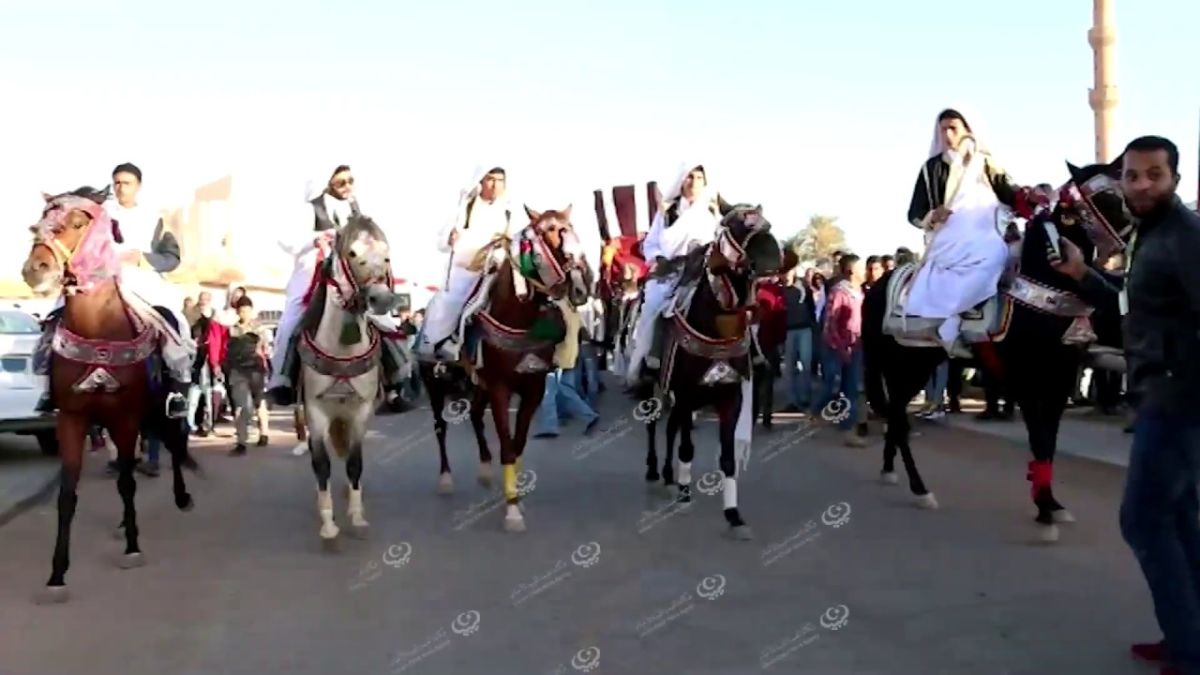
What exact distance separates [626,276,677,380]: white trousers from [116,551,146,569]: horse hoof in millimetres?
3816

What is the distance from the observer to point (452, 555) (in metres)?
7.92

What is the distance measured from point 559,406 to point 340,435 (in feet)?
24.5

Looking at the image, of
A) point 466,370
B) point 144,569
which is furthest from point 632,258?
point 144,569

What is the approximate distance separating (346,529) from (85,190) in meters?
3.04

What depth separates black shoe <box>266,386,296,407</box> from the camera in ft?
28.3

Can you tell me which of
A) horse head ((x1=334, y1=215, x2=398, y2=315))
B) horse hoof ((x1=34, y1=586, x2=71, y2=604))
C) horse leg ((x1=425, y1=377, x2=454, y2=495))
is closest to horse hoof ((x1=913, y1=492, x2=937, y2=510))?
horse leg ((x1=425, y1=377, x2=454, y2=495))

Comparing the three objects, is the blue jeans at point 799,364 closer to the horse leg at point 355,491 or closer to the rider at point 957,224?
the rider at point 957,224

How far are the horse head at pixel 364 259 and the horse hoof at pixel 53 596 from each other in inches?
97.5

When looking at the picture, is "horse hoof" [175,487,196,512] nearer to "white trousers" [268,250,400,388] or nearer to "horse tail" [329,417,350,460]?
"white trousers" [268,250,400,388]

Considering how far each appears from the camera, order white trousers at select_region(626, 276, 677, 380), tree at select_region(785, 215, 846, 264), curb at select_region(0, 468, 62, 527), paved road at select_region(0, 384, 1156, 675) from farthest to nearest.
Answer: tree at select_region(785, 215, 846, 264) → curb at select_region(0, 468, 62, 527) → white trousers at select_region(626, 276, 677, 380) → paved road at select_region(0, 384, 1156, 675)

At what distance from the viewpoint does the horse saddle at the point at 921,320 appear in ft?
27.0

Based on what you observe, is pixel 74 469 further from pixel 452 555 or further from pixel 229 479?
pixel 229 479

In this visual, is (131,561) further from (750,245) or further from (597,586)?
(750,245)

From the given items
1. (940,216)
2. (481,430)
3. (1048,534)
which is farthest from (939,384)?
(1048,534)
